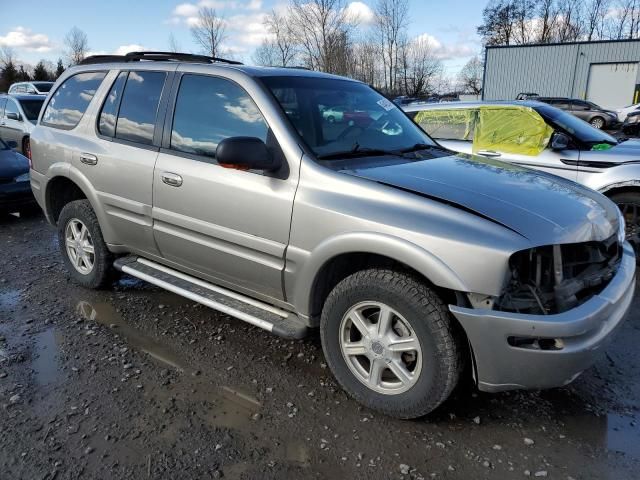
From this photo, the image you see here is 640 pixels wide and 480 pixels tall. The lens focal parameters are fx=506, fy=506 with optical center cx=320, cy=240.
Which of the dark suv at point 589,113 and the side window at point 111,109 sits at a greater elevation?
the side window at point 111,109

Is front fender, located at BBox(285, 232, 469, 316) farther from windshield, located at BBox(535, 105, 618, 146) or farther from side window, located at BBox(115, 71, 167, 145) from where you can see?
windshield, located at BBox(535, 105, 618, 146)

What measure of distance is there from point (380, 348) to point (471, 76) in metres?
62.9

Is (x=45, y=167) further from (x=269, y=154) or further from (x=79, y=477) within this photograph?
(x=79, y=477)

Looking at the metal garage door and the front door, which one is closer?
the front door

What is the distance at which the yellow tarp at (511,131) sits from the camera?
5.72 metres

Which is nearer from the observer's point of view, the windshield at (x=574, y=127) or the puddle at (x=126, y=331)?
the puddle at (x=126, y=331)

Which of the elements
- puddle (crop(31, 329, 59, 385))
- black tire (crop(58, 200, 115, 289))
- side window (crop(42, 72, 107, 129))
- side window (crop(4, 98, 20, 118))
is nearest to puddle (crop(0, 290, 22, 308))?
black tire (crop(58, 200, 115, 289))

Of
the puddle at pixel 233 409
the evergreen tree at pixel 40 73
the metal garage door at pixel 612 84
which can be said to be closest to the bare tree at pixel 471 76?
the metal garage door at pixel 612 84

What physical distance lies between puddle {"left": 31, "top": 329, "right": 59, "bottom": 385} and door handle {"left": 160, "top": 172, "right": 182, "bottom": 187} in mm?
1421

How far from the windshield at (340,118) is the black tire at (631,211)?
2.60 metres

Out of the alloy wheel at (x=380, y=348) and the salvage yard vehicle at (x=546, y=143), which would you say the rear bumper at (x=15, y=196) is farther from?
the alloy wheel at (x=380, y=348)

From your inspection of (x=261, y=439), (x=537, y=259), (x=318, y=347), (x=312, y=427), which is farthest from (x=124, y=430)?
(x=537, y=259)

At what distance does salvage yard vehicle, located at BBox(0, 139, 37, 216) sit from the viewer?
24.3ft

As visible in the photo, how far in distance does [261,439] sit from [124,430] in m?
0.74
